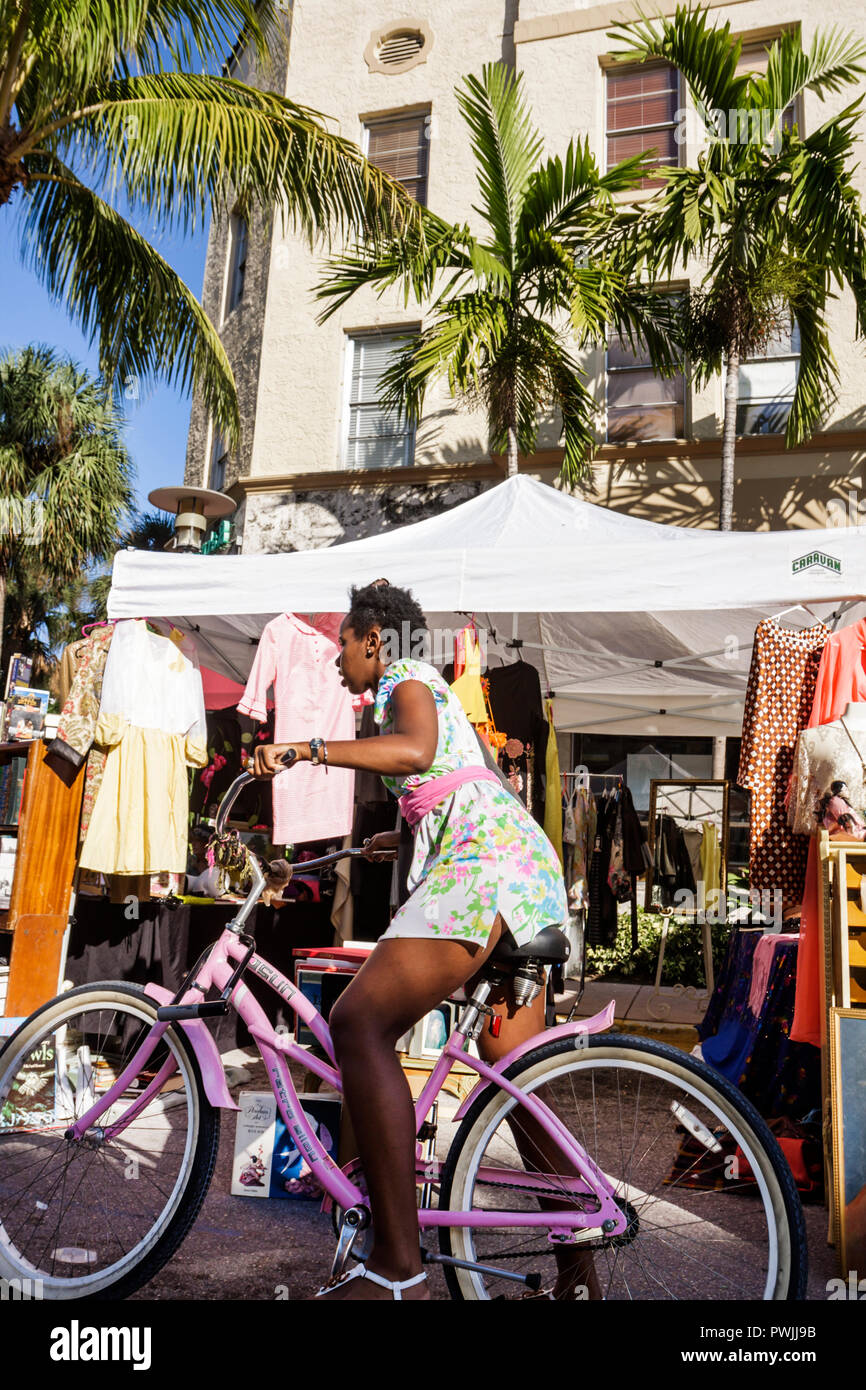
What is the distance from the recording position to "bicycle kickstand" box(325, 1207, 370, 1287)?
7.38 ft

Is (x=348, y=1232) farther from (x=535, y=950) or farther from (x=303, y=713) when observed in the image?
(x=303, y=713)

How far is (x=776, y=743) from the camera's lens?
477cm

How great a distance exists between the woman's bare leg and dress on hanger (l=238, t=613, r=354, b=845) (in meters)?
3.46

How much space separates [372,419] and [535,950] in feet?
39.1

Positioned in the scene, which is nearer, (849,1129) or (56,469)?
(849,1129)

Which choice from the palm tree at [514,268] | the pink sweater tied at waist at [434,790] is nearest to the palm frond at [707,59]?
the palm tree at [514,268]

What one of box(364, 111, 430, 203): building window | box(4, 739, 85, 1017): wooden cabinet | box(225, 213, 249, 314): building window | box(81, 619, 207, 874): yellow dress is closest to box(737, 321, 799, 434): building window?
box(364, 111, 430, 203): building window

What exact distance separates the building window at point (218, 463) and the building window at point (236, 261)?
2.26 metres

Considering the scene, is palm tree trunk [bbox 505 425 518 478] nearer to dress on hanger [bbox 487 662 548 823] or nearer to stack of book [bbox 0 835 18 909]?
dress on hanger [bbox 487 662 548 823]

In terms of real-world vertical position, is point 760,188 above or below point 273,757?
above

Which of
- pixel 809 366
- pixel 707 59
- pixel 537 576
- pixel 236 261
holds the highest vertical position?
pixel 236 261

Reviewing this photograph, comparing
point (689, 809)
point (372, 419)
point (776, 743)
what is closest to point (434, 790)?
point (776, 743)

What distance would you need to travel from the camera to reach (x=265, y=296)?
1423 centimetres

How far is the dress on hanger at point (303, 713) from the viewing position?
18.8ft
